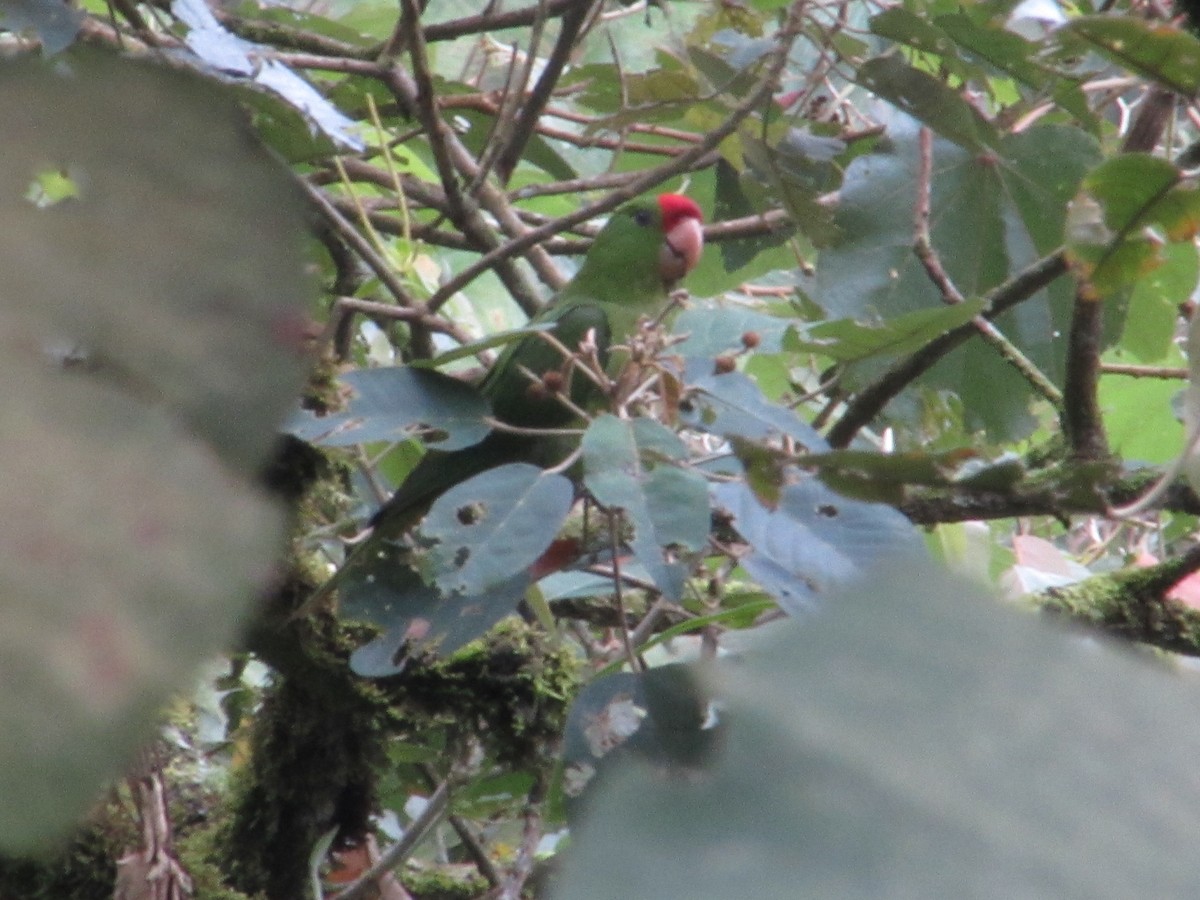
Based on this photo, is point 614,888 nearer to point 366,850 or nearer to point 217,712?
point 366,850

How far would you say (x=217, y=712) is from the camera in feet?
6.29

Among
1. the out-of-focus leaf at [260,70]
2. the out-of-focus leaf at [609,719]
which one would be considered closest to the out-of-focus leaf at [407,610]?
the out-of-focus leaf at [609,719]

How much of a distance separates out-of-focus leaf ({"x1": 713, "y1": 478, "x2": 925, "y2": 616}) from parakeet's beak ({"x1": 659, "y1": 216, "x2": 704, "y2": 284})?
1011 mm

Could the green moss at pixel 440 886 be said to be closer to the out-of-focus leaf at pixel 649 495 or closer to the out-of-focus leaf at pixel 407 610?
the out-of-focus leaf at pixel 407 610

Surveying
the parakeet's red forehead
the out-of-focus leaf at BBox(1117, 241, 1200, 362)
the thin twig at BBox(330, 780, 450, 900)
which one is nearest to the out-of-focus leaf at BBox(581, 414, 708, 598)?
the thin twig at BBox(330, 780, 450, 900)

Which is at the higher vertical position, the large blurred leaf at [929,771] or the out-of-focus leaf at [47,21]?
the large blurred leaf at [929,771]

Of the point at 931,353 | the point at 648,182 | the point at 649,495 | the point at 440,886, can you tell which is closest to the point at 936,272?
the point at 931,353

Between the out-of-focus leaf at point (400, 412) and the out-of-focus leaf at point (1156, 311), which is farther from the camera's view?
the out-of-focus leaf at point (1156, 311)

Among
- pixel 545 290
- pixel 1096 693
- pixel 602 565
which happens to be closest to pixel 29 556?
pixel 1096 693

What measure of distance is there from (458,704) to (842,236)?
0.65m

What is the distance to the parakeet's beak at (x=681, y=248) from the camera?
1926 mm

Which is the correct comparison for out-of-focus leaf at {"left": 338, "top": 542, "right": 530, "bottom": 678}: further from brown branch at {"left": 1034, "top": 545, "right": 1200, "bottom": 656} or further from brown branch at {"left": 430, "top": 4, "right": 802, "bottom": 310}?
brown branch at {"left": 1034, "top": 545, "right": 1200, "bottom": 656}

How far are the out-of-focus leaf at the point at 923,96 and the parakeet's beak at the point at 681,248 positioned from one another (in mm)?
624

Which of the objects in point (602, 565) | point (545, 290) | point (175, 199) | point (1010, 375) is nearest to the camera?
point (175, 199)
